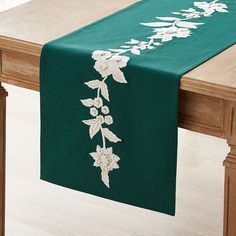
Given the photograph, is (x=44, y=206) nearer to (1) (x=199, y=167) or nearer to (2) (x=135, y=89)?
(1) (x=199, y=167)

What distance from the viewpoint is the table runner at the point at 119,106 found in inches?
113

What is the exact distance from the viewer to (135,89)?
113 inches

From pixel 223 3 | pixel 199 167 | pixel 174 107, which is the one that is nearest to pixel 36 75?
pixel 174 107

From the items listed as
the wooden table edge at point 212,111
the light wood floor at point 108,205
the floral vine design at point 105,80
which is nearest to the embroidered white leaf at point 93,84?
the floral vine design at point 105,80

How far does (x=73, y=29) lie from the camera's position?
3234 millimetres

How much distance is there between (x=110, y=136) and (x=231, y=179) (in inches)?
15.6

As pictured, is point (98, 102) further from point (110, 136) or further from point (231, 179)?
point (231, 179)

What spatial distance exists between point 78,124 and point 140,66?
11.8 inches

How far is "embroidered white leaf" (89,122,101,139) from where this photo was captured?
2982 mm

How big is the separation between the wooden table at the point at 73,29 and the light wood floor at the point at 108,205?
1.16 ft

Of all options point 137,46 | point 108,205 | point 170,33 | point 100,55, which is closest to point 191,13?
point 170,33

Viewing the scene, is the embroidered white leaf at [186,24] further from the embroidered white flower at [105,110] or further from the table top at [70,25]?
the embroidered white flower at [105,110]

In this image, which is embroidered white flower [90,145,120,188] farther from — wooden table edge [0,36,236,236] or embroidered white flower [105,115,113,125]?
wooden table edge [0,36,236,236]

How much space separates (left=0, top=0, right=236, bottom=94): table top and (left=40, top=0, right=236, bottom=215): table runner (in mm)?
46
